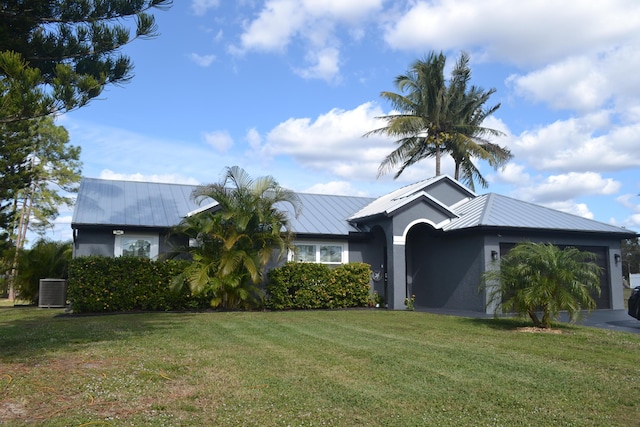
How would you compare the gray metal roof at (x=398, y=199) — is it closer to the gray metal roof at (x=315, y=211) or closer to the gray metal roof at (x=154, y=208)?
the gray metal roof at (x=315, y=211)

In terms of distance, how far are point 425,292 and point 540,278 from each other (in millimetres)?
8200

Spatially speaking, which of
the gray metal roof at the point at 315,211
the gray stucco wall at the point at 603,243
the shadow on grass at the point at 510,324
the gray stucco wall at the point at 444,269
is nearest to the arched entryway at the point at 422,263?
the gray stucco wall at the point at 444,269

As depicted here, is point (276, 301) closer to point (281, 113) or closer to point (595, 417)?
point (281, 113)

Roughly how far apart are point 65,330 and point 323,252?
9812mm

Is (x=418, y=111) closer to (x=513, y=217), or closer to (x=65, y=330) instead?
(x=513, y=217)

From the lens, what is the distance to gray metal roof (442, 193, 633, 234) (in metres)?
17.0

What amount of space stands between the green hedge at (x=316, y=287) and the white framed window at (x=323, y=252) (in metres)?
1.42

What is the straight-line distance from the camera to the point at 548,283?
11430mm

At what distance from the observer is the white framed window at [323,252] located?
19.4 meters

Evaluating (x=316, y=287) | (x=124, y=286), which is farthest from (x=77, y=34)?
(x=316, y=287)

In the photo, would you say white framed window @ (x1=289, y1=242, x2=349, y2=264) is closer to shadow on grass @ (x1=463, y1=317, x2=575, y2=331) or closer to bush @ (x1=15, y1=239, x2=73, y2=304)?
shadow on grass @ (x1=463, y1=317, x2=575, y2=331)

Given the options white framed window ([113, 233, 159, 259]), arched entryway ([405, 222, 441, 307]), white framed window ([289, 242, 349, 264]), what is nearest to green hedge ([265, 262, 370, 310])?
white framed window ([289, 242, 349, 264])

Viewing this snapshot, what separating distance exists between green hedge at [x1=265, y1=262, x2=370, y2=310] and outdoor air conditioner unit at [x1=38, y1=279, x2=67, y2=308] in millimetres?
7806

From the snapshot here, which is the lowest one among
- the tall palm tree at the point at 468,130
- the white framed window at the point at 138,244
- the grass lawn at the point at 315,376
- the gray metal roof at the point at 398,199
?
the grass lawn at the point at 315,376
